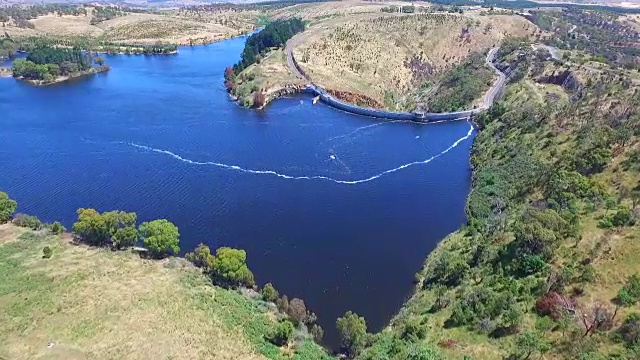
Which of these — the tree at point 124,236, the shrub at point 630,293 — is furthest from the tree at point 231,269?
the shrub at point 630,293

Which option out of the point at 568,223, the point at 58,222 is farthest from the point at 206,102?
the point at 568,223

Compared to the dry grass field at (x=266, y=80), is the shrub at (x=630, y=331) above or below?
above

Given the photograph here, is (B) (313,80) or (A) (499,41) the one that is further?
(A) (499,41)

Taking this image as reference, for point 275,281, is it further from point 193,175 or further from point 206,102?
point 206,102

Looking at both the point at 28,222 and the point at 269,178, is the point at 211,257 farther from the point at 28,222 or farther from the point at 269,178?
the point at 269,178

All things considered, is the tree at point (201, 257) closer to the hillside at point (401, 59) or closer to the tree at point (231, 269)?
the tree at point (231, 269)

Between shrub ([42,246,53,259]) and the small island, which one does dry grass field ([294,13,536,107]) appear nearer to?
the small island

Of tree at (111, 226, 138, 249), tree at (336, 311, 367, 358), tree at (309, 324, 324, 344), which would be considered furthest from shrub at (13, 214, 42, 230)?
tree at (336, 311, 367, 358)
